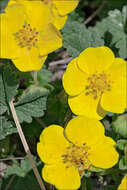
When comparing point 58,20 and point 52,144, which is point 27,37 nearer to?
point 58,20

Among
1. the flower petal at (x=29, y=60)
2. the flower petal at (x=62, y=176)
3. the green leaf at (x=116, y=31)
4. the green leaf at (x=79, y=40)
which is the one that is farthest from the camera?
the green leaf at (x=116, y=31)

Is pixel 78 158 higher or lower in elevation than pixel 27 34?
lower

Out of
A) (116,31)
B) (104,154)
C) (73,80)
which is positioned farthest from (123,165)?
(116,31)

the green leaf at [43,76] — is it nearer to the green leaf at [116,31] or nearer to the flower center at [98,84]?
the green leaf at [116,31]

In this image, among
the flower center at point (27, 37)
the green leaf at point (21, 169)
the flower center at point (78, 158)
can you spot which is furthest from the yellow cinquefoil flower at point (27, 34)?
the green leaf at point (21, 169)

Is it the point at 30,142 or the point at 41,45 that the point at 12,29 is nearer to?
the point at 41,45

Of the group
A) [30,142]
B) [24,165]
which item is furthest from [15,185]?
[30,142]
